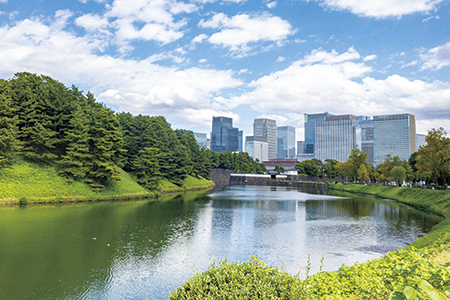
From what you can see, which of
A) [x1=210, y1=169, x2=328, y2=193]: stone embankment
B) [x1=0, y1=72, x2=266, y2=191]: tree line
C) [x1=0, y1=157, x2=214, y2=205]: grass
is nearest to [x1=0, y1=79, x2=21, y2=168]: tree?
[x1=0, y1=72, x2=266, y2=191]: tree line

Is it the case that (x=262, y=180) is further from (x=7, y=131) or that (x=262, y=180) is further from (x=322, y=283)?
(x=322, y=283)

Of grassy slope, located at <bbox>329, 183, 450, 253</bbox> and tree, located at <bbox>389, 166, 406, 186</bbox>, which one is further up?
tree, located at <bbox>389, 166, 406, 186</bbox>

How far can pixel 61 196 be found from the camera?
40.4 metres

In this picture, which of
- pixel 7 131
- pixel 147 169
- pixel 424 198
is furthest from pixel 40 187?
pixel 424 198

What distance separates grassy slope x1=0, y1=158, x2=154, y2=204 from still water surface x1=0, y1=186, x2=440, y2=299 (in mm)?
3809

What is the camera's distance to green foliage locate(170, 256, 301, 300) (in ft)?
21.6

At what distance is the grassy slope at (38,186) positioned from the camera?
36.8 m

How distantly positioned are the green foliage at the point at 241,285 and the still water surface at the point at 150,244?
3.87 m

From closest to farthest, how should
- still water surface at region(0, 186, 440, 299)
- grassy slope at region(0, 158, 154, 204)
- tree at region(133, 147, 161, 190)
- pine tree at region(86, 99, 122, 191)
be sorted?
still water surface at region(0, 186, 440, 299) → grassy slope at region(0, 158, 154, 204) → pine tree at region(86, 99, 122, 191) → tree at region(133, 147, 161, 190)

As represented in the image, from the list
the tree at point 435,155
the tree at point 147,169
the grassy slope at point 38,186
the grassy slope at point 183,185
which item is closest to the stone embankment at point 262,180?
the grassy slope at point 183,185

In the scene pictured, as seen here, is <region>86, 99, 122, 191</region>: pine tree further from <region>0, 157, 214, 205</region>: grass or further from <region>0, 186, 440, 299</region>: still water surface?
<region>0, 186, 440, 299</region>: still water surface

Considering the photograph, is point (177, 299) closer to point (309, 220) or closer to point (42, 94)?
point (309, 220)

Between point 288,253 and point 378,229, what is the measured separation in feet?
46.7

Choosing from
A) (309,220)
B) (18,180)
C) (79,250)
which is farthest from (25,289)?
(18,180)
